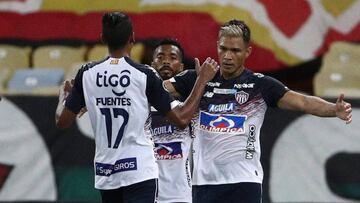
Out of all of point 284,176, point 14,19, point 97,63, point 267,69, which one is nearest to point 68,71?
point 14,19

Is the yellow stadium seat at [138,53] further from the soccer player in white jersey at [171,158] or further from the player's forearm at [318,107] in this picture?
the player's forearm at [318,107]

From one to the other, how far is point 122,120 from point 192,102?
1.72ft

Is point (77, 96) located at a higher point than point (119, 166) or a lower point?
higher

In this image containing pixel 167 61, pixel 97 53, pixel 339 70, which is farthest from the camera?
pixel 97 53

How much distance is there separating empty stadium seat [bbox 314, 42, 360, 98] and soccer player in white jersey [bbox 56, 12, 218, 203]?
5.56 metres

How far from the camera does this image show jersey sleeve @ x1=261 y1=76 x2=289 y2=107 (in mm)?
6652

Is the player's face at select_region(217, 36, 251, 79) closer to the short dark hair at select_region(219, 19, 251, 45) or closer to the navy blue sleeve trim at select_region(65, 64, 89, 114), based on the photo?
the short dark hair at select_region(219, 19, 251, 45)

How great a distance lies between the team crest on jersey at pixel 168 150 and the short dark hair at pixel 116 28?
6.21 ft

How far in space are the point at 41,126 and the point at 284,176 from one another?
2622 mm

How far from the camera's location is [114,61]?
593 centimetres

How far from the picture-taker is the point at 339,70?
37.8 ft

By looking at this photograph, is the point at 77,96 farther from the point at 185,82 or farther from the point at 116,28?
the point at 185,82

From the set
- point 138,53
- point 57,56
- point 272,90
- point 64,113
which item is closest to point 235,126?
point 272,90

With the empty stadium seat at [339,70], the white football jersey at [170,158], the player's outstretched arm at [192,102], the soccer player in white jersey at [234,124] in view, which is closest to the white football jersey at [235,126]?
the soccer player in white jersey at [234,124]
